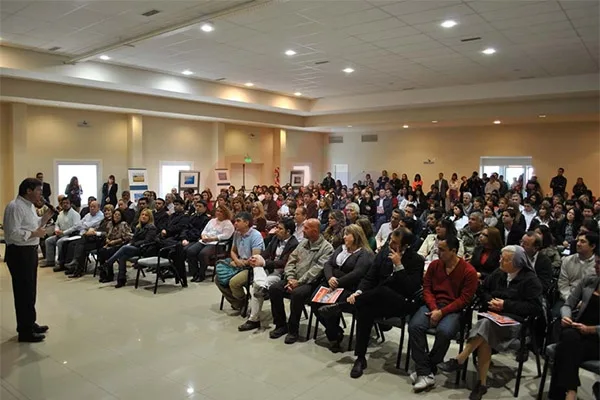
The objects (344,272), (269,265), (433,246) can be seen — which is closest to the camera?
(344,272)

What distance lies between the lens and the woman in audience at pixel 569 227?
6398 mm

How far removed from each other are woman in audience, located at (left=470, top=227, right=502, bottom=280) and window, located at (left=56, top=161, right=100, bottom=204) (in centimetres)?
1104

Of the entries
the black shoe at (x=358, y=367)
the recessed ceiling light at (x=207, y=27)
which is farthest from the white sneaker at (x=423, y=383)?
the recessed ceiling light at (x=207, y=27)

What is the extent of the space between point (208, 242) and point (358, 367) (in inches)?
138

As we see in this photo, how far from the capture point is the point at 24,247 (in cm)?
428

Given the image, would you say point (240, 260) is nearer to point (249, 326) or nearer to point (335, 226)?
point (249, 326)

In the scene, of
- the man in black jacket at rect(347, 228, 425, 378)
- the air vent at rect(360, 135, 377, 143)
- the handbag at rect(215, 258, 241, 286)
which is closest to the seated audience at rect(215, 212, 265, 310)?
the handbag at rect(215, 258, 241, 286)

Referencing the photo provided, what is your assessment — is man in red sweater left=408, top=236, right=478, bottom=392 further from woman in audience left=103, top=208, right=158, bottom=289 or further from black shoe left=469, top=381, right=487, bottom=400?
woman in audience left=103, top=208, right=158, bottom=289

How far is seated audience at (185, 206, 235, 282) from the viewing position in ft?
21.5

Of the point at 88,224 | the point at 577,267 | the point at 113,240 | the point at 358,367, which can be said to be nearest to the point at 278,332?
the point at 358,367

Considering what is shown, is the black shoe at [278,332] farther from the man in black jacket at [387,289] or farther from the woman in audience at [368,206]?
the woman in audience at [368,206]

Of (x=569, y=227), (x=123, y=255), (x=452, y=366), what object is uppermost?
(x=569, y=227)

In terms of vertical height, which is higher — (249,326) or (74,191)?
(74,191)

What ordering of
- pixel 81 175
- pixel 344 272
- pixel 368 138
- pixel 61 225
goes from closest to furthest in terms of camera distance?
pixel 344 272 < pixel 61 225 < pixel 81 175 < pixel 368 138
